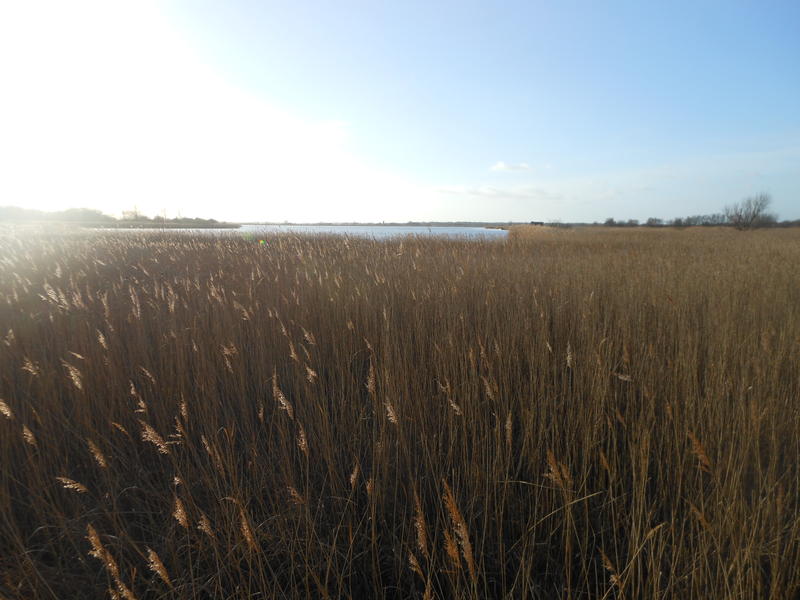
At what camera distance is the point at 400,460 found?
5.13ft

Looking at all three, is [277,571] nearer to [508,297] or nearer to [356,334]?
[356,334]

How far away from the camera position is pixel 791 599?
105 centimetres

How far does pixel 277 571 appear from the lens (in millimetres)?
1244

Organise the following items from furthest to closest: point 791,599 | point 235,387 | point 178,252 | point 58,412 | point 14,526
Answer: point 178,252 < point 235,387 < point 58,412 < point 14,526 < point 791,599

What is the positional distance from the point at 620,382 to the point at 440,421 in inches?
46.9

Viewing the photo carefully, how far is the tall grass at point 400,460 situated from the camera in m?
1.13

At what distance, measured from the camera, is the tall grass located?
1.13 metres

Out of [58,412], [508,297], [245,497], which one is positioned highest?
[508,297]

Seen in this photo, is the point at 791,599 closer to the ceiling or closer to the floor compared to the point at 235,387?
closer to the floor

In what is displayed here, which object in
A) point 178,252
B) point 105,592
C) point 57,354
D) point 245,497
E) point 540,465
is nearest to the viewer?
point 105,592

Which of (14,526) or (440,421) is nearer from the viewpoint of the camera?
(14,526)

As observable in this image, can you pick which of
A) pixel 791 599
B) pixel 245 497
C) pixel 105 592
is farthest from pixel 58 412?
pixel 791 599

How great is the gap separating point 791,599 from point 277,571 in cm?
158

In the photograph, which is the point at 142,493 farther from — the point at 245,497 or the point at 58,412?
the point at 58,412
